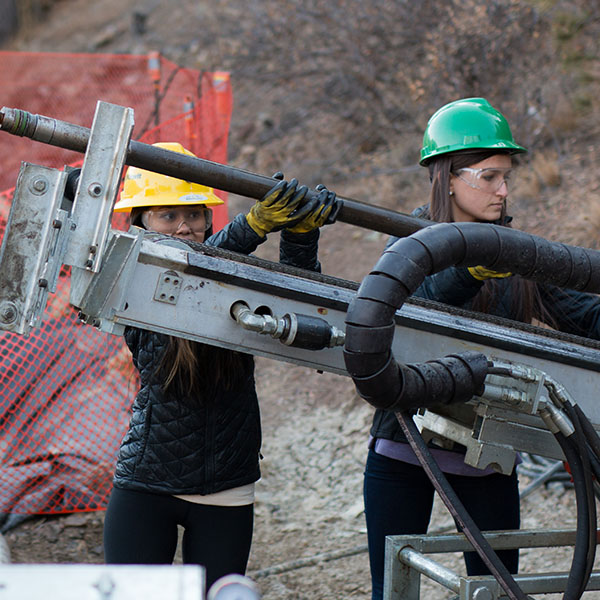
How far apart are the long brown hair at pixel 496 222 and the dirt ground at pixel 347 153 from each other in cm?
185

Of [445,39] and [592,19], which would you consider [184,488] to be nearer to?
[445,39]

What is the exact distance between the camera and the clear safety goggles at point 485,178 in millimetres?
2781

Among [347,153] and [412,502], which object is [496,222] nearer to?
[412,502]

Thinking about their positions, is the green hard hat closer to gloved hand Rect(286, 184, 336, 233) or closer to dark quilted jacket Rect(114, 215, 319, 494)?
dark quilted jacket Rect(114, 215, 319, 494)

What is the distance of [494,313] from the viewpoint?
2717 millimetres

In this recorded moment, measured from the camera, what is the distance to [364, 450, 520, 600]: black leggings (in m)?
2.79

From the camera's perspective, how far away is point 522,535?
8.08ft

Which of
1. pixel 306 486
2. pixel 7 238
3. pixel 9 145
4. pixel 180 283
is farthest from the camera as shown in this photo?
pixel 9 145

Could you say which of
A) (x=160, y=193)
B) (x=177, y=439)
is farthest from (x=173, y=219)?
(x=177, y=439)

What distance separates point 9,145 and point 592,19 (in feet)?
21.3

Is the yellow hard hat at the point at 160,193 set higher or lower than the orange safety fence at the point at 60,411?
higher

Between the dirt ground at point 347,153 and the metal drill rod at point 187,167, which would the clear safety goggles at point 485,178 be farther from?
the dirt ground at point 347,153

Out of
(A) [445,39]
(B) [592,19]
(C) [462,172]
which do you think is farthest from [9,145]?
(C) [462,172]

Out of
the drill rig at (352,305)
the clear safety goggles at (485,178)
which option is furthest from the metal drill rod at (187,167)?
the clear safety goggles at (485,178)
